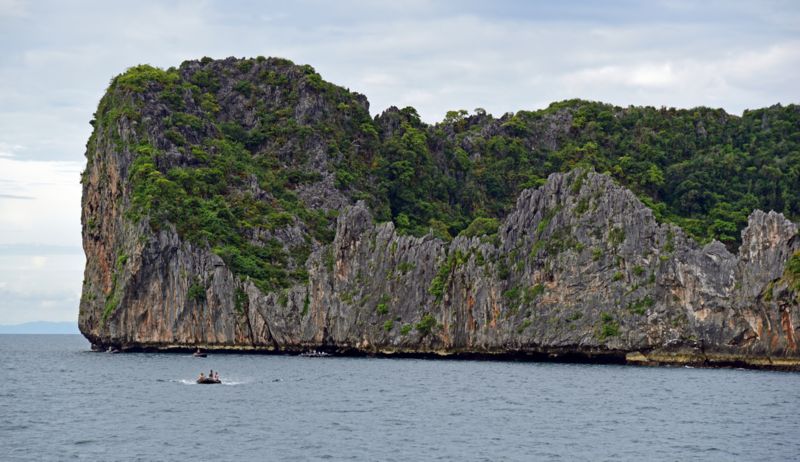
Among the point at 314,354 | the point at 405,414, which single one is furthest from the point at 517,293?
the point at 405,414

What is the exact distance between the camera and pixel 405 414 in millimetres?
82625

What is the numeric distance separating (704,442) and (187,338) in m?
112

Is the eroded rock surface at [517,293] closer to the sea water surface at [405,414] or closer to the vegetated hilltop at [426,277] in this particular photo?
the vegetated hilltop at [426,277]

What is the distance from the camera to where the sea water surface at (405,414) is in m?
64.7

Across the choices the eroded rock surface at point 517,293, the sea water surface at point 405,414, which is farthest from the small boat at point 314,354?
the sea water surface at point 405,414

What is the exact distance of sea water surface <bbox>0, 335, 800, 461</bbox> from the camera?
64688mm

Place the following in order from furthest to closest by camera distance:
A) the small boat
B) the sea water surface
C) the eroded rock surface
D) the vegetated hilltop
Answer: the small boat → the vegetated hilltop → the eroded rock surface → the sea water surface

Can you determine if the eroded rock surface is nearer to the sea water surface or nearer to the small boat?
the small boat

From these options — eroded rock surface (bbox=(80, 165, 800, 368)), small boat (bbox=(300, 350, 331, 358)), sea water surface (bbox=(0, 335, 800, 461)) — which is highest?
eroded rock surface (bbox=(80, 165, 800, 368))

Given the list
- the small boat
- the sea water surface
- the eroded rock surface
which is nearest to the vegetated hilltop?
the eroded rock surface

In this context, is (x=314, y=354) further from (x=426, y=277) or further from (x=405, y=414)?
(x=405, y=414)

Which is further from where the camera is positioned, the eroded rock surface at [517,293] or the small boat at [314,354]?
the small boat at [314,354]

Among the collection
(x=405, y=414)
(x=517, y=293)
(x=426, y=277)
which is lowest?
(x=405, y=414)

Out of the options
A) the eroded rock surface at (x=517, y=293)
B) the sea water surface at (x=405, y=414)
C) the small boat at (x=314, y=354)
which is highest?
the eroded rock surface at (x=517, y=293)
